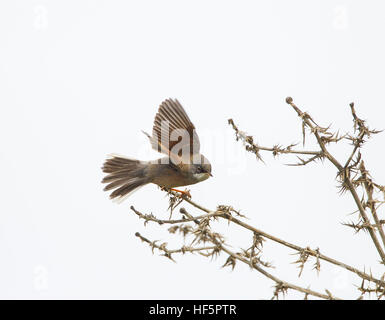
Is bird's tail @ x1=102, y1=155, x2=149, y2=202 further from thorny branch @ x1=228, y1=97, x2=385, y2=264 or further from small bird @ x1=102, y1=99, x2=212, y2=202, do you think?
thorny branch @ x1=228, y1=97, x2=385, y2=264

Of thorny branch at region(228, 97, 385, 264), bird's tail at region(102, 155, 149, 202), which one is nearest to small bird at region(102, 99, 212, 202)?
bird's tail at region(102, 155, 149, 202)

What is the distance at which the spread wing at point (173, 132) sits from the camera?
20.6 ft

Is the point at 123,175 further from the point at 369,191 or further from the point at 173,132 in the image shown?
the point at 369,191

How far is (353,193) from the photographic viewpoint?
3.46 meters

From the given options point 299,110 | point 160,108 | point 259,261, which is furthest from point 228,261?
point 160,108

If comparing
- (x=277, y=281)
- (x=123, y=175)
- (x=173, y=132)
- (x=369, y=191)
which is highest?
(x=173, y=132)

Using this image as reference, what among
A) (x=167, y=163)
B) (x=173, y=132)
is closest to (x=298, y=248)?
(x=173, y=132)

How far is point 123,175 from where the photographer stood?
268 inches

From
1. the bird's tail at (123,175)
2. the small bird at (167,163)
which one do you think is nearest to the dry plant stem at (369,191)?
the small bird at (167,163)

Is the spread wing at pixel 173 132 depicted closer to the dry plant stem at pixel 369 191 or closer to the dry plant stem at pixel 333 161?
the dry plant stem at pixel 333 161

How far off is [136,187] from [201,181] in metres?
0.82

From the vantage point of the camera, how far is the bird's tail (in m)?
6.69

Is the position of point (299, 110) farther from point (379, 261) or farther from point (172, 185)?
point (172, 185)

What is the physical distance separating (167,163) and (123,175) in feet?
1.99
